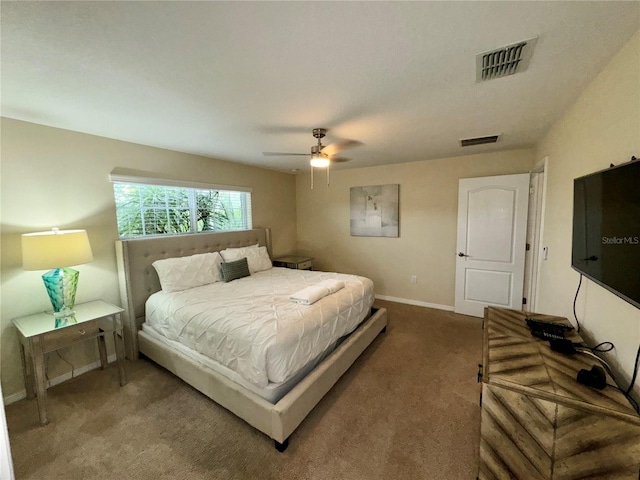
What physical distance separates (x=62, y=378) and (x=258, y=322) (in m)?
2.09

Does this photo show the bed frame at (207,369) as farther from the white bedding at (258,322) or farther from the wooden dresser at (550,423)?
the wooden dresser at (550,423)

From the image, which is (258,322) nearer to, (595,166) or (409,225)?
(595,166)

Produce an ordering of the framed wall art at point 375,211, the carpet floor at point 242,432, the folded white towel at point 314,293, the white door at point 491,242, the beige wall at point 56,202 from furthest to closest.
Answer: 1. the framed wall art at point 375,211
2. the white door at point 491,242
3. the folded white towel at point 314,293
4. the beige wall at point 56,202
5. the carpet floor at point 242,432

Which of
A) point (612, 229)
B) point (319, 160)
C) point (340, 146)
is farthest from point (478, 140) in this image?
point (612, 229)

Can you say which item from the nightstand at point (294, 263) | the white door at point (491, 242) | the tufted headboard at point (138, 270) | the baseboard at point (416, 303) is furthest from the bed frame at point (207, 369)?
the white door at point (491, 242)

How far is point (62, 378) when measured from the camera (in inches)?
93.0

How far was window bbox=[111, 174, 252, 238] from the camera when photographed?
283cm

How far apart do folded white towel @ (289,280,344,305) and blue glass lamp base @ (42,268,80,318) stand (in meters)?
1.89

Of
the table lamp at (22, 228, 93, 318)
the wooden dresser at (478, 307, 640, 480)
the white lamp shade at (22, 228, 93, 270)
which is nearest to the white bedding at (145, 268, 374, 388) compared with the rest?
the table lamp at (22, 228, 93, 318)

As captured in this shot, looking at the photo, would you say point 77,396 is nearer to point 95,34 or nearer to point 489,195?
point 95,34

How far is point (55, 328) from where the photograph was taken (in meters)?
1.96

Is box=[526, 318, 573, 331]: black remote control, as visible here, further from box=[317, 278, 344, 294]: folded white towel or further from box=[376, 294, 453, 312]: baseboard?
box=[376, 294, 453, 312]: baseboard

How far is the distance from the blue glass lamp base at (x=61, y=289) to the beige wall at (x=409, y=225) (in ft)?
11.7

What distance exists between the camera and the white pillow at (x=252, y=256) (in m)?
3.46
